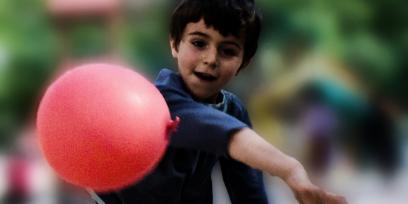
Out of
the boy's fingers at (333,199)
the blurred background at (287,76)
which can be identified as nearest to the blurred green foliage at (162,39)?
the blurred background at (287,76)

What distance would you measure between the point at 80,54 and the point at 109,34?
0.55 feet

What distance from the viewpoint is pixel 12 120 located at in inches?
130

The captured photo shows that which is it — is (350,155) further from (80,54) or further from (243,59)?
(243,59)

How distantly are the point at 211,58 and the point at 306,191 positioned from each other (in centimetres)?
29

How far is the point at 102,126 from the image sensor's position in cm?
89

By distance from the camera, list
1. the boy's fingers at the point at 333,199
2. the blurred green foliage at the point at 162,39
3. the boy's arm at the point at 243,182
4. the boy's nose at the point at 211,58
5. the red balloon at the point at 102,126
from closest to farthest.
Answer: the boy's fingers at the point at 333,199 → the red balloon at the point at 102,126 → the boy's nose at the point at 211,58 → the boy's arm at the point at 243,182 → the blurred green foliage at the point at 162,39

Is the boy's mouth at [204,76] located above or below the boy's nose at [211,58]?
below

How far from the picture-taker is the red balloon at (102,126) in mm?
895

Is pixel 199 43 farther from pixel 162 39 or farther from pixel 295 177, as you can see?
pixel 162 39

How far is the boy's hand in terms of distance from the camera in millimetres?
790

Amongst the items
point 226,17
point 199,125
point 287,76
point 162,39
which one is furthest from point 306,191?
point 287,76

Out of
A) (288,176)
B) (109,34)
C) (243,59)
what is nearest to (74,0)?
(109,34)

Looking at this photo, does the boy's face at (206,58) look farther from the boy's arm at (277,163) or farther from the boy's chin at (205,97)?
the boy's arm at (277,163)

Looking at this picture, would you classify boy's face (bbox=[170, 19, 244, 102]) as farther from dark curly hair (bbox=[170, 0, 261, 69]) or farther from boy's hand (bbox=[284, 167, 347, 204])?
boy's hand (bbox=[284, 167, 347, 204])
